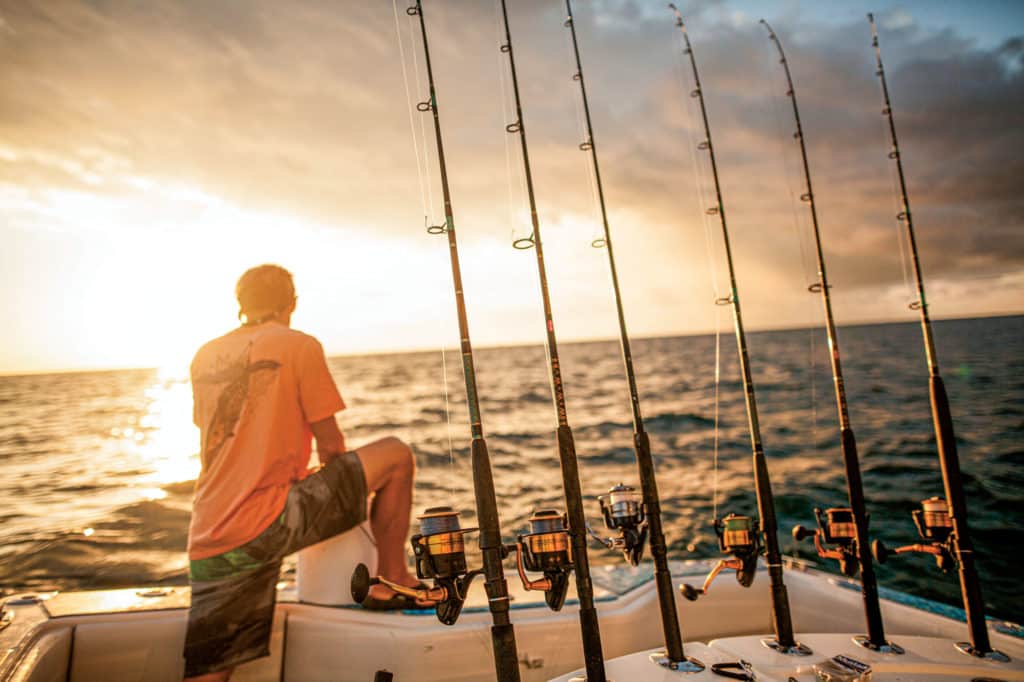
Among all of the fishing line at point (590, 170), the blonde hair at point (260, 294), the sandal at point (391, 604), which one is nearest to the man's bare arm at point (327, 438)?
the blonde hair at point (260, 294)

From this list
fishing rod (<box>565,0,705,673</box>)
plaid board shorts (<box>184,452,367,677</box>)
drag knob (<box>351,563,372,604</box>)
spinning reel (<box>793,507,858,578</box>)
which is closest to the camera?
drag knob (<box>351,563,372,604</box>)

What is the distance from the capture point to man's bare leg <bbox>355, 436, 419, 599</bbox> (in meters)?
2.74

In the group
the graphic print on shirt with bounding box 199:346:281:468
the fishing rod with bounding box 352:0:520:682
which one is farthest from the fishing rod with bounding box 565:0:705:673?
the graphic print on shirt with bounding box 199:346:281:468

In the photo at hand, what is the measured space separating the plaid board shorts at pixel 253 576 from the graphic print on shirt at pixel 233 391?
345 mm

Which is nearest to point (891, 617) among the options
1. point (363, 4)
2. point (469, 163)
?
point (469, 163)

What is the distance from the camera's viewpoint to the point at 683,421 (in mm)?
15555

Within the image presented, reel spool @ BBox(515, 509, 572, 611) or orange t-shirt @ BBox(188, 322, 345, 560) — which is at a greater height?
orange t-shirt @ BBox(188, 322, 345, 560)

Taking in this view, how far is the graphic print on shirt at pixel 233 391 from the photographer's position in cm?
245

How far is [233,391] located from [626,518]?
60.6 inches

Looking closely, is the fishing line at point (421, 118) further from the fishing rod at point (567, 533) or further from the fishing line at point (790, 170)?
the fishing line at point (790, 170)

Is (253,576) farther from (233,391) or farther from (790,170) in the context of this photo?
(790,170)

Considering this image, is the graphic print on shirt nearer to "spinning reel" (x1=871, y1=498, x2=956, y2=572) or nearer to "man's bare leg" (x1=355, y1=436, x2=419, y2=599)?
"man's bare leg" (x1=355, y1=436, x2=419, y2=599)

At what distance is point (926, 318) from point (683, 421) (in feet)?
43.3

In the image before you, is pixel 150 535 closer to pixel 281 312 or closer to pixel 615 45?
pixel 281 312
